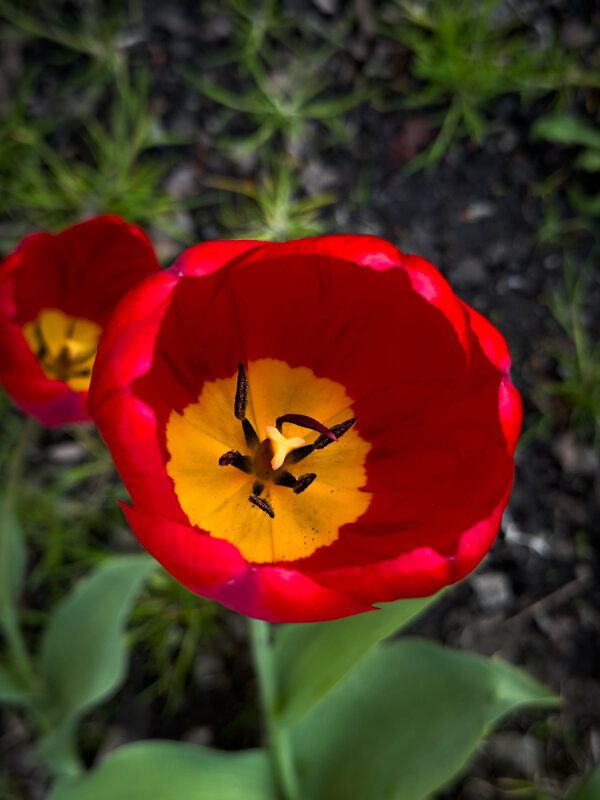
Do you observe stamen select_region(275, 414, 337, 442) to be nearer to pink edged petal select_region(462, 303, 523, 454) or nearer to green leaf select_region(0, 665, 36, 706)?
pink edged petal select_region(462, 303, 523, 454)

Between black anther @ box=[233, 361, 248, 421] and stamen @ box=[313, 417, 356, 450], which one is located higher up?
black anther @ box=[233, 361, 248, 421]

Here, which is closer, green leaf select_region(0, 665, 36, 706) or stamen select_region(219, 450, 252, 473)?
stamen select_region(219, 450, 252, 473)

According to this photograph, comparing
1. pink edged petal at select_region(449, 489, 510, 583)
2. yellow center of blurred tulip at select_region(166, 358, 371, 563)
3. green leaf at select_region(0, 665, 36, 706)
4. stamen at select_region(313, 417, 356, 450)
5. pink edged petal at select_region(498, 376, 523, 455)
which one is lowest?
green leaf at select_region(0, 665, 36, 706)

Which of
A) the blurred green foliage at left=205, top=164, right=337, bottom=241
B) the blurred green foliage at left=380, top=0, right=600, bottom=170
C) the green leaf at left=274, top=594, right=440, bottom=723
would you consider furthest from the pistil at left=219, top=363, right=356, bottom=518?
the blurred green foliage at left=380, top=0, right=600, bottom=170

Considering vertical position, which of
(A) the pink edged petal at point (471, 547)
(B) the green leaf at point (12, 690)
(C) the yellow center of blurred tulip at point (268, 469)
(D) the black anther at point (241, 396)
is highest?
(A) the pink edged petal at point (471, 547)

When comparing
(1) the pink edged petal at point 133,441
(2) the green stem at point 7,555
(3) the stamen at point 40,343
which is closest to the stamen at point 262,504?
(1) the pink edged petal at point 133,441

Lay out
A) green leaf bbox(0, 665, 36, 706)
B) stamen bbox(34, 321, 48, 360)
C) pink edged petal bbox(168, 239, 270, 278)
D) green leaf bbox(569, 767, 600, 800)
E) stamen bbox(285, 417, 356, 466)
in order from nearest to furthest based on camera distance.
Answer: pink edged petal bbox(168, 239, 270, 278) < stamen bbox(285, 417, 356, 466) < green leaf bbox(569, 767, 600, 800) < green leaf bbox(0, 665, 36, 706) < stamen bbox(34, 321, 48, 360)

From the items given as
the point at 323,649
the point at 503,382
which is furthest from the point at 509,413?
the point at 323,649

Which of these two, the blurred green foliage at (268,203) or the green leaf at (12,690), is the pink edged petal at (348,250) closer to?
the green leaf at (12,690)
